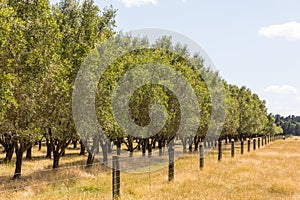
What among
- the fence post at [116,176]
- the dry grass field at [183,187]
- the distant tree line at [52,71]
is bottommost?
the dry grass field at [183,187]

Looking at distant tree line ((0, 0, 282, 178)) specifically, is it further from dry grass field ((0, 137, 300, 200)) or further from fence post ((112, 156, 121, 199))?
fence post ((112, 156, 121, 199))

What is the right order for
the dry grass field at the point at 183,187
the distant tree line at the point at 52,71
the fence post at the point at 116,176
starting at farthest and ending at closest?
the distant tree line at the point at 52,71 → the dry grass field at the point at 183,187 → the fence post at the point at 116,176

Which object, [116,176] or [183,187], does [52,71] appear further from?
[183,187]

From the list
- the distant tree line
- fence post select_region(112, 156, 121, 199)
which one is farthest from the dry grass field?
the distant tree line

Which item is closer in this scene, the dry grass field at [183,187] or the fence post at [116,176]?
the fence post at [116,176]

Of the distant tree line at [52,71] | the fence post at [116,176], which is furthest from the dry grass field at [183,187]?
the distant tree line at [52,71]

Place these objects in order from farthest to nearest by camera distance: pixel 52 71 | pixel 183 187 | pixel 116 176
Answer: pixel 52 71, pixel 183 187, pixel 116 176

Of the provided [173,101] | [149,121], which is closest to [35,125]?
[149,121]

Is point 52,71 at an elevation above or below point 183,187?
above

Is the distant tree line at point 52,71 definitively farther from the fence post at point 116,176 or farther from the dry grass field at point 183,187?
the fence post at point 116,176

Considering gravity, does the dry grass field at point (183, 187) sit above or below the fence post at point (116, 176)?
below

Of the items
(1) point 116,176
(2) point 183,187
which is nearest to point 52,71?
(1) point 116,176

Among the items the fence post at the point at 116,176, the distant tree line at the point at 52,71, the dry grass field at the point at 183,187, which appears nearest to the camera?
the fence post at the point at 116,176

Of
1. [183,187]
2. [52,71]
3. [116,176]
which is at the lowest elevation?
[183,187]
